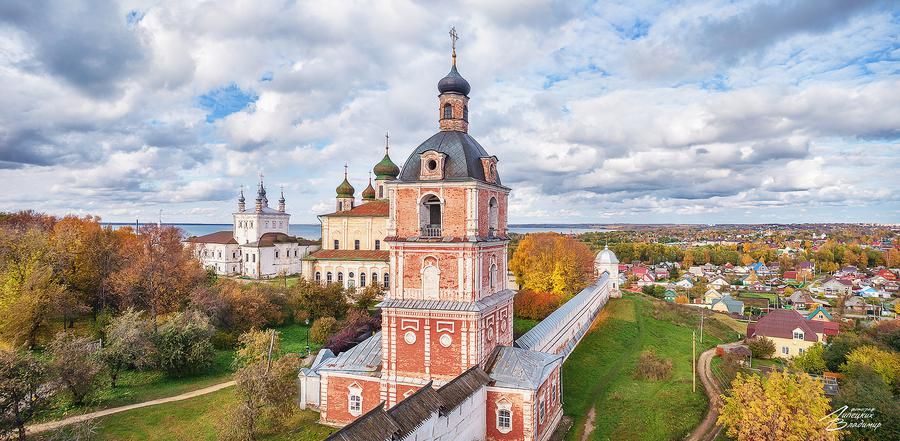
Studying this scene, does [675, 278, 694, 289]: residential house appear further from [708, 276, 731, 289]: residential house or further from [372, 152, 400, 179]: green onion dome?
[372, 152, 400, 179]: green onion dome

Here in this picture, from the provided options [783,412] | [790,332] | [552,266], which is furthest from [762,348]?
[783,412]

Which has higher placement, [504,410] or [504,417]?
[504,410]

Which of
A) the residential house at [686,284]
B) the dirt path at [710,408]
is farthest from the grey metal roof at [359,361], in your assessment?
the residential house at [686,284]

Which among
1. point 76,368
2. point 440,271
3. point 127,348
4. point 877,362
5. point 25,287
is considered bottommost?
point 877,362

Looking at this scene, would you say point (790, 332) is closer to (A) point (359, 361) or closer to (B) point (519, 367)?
(B) point (519, 367)

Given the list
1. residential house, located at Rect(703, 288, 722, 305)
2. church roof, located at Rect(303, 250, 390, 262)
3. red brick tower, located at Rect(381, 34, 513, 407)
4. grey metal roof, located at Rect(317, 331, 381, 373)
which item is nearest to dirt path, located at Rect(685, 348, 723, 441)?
red brick tower, located at Rect(381, 34, 513, 407)

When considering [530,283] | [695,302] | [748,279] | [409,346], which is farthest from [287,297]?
[748,279]
